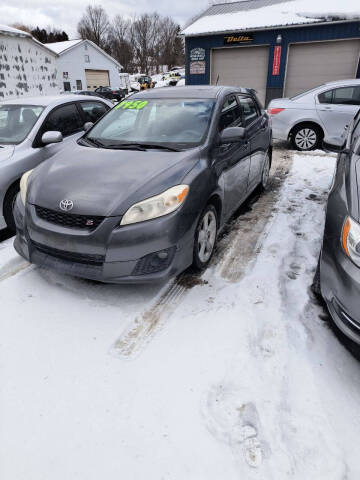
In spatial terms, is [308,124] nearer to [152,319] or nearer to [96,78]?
[152,319]

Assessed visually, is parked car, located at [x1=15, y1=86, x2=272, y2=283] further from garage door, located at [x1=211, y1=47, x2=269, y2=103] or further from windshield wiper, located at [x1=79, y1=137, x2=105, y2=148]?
garage door, located at [x1=211, y1=47, x2=269, y2=103]

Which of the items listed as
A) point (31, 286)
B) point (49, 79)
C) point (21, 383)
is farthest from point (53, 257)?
point (49, 79)

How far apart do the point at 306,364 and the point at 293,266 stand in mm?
1225

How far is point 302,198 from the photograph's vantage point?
503 cm

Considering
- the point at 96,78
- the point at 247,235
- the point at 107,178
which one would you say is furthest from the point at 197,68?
the point at 96,78

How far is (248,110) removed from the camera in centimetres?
438

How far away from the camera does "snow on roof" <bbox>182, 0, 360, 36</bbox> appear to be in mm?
13845

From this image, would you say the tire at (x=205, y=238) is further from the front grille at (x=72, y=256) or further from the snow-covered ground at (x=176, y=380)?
the front grille at (x=72, y=256)

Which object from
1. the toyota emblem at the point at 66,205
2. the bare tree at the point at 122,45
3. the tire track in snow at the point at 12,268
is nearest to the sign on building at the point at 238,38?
the tire track in snow at the point at 12,268

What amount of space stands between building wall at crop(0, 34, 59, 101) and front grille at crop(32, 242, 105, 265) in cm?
1794

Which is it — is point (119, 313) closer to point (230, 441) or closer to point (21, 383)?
point (21, 383)

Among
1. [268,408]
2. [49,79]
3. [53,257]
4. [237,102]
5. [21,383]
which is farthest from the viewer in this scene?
[49,79]

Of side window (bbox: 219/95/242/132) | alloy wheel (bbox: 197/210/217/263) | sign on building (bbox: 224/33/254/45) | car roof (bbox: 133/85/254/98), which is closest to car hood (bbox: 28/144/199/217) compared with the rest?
alloy wheel (bbox: 197/210/217/263)

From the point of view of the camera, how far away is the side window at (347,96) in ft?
24.2
